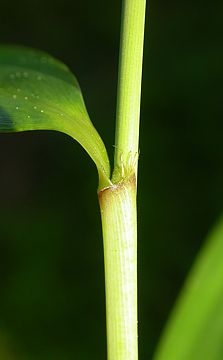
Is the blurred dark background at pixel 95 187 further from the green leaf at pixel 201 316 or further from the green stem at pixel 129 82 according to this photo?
the green stem at pixel 129 82

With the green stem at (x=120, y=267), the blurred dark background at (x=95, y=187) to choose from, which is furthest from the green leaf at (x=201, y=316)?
the blurred dark background at (x=95, y=187)

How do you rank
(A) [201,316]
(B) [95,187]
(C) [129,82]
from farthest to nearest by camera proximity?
(B) [95,187] → (A) [201,316] → (C) [129,82]

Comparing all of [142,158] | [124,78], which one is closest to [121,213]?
[124,78]

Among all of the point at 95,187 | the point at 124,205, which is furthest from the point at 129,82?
the point at 95,187

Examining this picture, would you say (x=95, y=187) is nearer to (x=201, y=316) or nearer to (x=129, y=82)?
(x=201, y=316)

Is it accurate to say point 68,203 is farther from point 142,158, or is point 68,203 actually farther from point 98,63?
point 98,63

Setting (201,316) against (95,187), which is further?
(95,187)
